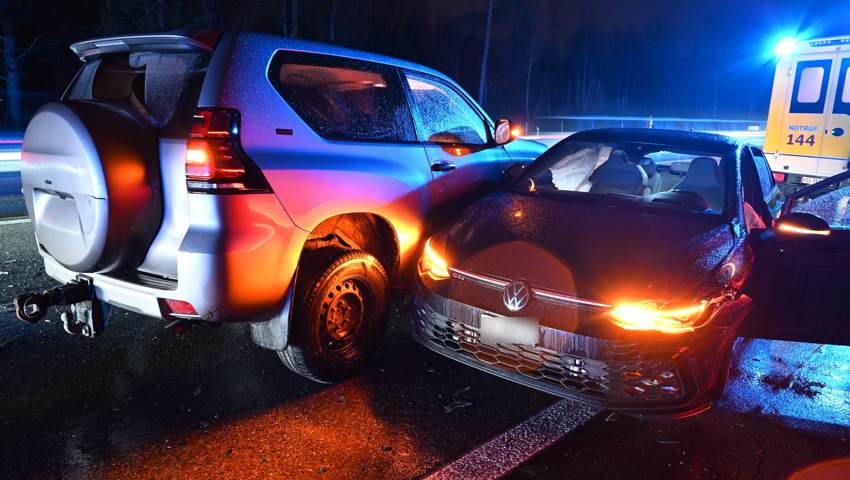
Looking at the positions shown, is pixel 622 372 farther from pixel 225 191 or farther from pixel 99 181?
pixel 99 181

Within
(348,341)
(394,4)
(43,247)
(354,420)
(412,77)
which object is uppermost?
(394,4)

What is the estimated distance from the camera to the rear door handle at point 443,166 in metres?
4.25

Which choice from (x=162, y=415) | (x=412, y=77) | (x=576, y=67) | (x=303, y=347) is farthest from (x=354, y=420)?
(x=576, y=67)

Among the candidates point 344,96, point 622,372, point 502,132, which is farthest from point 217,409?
point 502,132

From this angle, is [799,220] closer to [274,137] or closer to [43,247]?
[274,137]

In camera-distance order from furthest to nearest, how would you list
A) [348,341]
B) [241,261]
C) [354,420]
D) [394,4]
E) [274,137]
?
[394,4] < [348,341] < [354,420] < [274,137] < [241,261]

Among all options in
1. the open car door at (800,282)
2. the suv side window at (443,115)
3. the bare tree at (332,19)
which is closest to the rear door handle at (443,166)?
the suv side window at (443,115)

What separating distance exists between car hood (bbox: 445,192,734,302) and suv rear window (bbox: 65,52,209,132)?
1.70 m

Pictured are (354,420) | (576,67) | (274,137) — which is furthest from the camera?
(576,67)

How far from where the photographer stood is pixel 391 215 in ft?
12.5

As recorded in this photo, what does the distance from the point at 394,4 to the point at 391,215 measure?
5183 centimetres

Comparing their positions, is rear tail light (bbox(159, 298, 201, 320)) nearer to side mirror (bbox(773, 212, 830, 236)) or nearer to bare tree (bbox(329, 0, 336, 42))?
side mirror (bbox(773, 212, 830, 236))

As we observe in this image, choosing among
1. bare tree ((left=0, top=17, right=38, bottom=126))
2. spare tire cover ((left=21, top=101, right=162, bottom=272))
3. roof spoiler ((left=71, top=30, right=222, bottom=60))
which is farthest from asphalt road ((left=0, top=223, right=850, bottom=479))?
bare tree ((left=0, top=17, right=38, bottom=126))

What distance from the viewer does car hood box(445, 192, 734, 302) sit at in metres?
3.00
